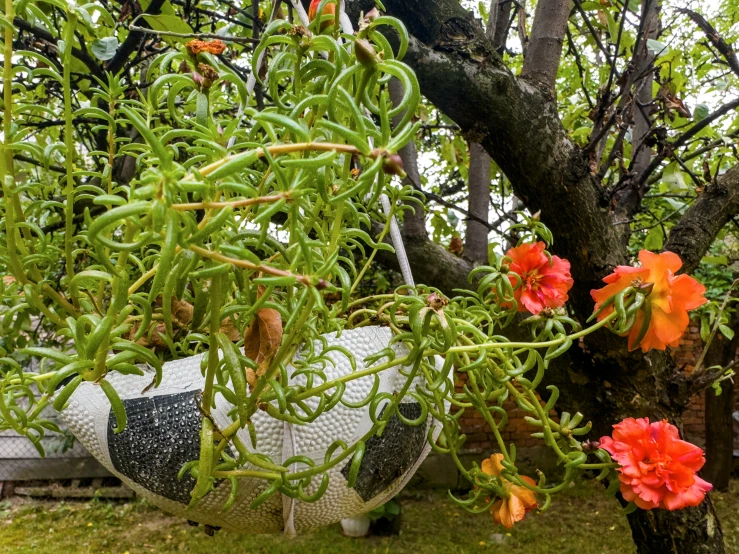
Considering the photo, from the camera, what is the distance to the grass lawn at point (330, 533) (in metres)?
2.64

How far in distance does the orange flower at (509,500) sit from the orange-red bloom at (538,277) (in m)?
0.16

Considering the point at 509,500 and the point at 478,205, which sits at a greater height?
the point at 478,205

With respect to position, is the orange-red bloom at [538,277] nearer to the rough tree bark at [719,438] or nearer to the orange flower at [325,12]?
the orange flower at [325,12]

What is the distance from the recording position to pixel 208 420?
1.19ft

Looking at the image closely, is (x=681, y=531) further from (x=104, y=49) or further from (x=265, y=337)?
(x=104, y=49)

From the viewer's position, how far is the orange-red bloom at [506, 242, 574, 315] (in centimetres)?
57

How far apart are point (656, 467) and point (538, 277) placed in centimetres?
21

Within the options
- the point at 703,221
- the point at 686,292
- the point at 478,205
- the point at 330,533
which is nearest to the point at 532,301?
the point at 686,292

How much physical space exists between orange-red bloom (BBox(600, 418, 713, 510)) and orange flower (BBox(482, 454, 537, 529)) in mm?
95

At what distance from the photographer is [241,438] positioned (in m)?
0.46

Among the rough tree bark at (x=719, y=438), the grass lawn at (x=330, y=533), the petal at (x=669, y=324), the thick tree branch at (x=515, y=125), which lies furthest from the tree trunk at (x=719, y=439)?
the petal at (x=669, y=324)

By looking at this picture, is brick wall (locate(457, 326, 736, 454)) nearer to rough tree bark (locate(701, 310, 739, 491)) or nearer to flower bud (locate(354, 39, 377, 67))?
rough tree bark (locate(701, 310, 739, 491))

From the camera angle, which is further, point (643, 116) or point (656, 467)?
point (643, 116)

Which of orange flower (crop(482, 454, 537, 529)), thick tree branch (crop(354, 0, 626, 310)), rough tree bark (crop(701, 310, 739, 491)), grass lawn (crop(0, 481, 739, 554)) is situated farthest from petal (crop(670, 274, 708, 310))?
rough tree bark (crop(701, 310, 739, 491))
